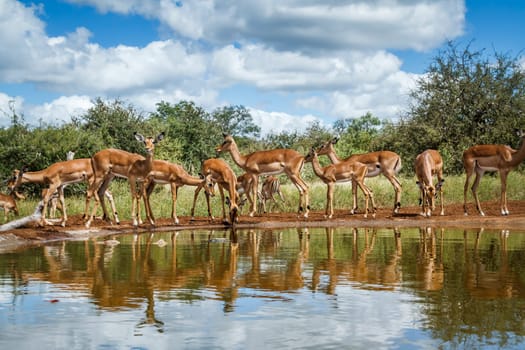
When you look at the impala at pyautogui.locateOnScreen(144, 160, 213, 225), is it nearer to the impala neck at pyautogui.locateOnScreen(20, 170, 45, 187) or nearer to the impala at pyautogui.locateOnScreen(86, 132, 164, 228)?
the impala at pyautogui.locateOnScreen(86, 132, 164, 228)

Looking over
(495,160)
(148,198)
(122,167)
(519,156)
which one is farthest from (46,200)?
(519,156)

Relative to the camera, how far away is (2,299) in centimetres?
827

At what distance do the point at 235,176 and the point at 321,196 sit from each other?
6980mm

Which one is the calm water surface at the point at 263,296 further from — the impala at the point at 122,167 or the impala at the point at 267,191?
the impala at the point at 267,191

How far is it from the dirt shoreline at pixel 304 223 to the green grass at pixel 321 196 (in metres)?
2.16

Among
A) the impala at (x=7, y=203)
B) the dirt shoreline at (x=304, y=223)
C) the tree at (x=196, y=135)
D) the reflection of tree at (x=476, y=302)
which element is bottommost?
the reflection of tree at (x=476, y=302)

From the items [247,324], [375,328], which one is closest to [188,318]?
[247,324]

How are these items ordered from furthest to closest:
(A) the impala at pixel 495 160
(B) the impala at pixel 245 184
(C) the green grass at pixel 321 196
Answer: (C) the green grass at pixel 321 196, (B) the impala at pixel 245 184, (A) the impala at pixel 495 160

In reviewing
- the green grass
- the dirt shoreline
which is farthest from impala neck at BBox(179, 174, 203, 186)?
the green grass

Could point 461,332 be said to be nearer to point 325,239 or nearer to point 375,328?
point 375,328

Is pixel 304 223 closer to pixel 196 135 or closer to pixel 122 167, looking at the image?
pixel 122 167

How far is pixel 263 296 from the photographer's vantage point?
27.7ft

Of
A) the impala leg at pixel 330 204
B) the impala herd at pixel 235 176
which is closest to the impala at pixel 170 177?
the impala herd at pixel 235 176

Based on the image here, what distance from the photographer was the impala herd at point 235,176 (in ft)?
61.4
